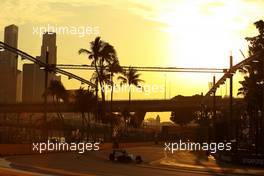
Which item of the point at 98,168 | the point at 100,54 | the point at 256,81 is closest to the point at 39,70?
the point at 100,54

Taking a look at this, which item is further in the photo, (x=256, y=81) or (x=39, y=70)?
(x=39, y=70)

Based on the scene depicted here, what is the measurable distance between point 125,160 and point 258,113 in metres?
22.3

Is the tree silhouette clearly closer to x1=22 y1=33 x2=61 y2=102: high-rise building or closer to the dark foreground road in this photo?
the dark foreground road

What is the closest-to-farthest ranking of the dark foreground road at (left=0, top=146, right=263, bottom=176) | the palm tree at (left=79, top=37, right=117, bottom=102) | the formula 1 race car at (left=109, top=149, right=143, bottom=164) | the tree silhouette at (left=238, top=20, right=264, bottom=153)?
the dark foreground road at (left=0, top=146, right=263, bottom=176) < the formula 1 race car at (left=109, top=149, right=143, bottom=164) < the tree silhouette at (left=238, top=20, right=264, bottom=153) < the palm tree at (left=79, top=37, right=117, bottom=102)

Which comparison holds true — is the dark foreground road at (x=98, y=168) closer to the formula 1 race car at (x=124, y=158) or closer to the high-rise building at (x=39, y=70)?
the formula 1 race car at (x=124, y=158)

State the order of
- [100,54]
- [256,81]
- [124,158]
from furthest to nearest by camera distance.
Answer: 1. [100,54]
2. [256,81]
3. [124,158]

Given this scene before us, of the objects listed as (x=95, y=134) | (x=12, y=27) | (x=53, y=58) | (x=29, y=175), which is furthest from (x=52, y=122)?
(x=29, y=175)

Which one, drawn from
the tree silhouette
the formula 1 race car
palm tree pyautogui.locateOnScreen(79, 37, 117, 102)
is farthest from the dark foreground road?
palm tree pyautogui.locateOnScreen(79, 37, 117, 102)

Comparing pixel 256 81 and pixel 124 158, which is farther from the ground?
pixel 256 81

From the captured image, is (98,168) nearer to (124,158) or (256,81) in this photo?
(124,158)

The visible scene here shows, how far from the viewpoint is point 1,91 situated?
121 metres

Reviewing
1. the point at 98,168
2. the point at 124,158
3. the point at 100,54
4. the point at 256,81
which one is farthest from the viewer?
the point at 100,54

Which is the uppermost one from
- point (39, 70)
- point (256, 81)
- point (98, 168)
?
point (39, 70)

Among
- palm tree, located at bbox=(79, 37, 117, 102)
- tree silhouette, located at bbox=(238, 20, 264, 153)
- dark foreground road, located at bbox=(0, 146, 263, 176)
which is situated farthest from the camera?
palm tree, located at bbox=(79, 37, 117, 102)
